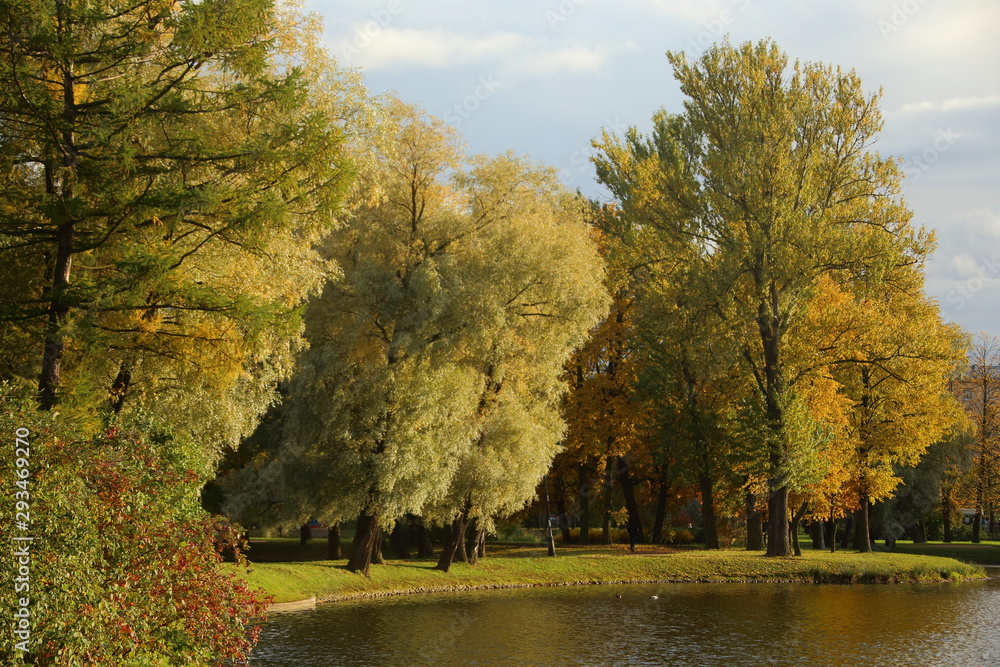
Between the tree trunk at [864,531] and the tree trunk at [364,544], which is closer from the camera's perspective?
the tree trunk at [364,544]

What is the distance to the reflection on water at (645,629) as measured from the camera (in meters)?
19.2

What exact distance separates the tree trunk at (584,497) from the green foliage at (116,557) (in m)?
36.3

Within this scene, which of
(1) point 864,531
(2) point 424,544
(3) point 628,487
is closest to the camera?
(2) point 424,544

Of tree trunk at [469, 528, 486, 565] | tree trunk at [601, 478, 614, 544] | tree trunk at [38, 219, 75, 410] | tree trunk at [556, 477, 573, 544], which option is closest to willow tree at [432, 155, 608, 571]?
tree trunk at [469, 528, 486, 565]

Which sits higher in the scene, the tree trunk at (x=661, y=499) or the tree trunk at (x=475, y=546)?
the tree trunk at (x=661, y=499)

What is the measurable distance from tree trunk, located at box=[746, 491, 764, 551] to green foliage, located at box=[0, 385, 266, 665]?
3461 cm

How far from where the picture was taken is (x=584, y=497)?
5116cm

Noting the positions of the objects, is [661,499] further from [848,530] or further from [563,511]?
[848,530]

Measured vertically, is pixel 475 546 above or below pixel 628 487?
below

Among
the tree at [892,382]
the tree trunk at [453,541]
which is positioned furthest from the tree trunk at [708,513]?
the tree trunk at [453,541]

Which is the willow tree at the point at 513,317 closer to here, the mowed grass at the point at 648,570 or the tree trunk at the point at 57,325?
the mowed grass at the point at 648,570

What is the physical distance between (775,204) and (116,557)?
31143mm

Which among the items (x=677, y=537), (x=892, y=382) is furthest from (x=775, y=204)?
(x=677, y=537)

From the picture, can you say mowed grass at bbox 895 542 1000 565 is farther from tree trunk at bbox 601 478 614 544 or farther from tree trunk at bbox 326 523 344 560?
tree trunk at bbox 326 523 344 560
